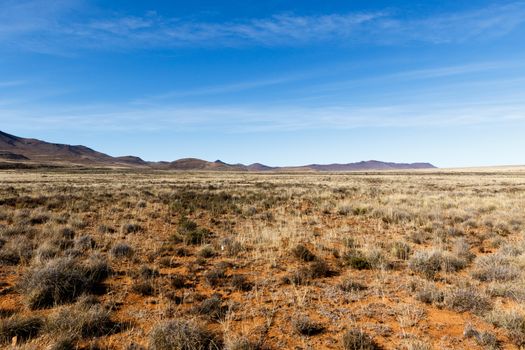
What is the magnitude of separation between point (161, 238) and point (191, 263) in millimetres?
3331

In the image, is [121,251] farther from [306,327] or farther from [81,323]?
[306,327]

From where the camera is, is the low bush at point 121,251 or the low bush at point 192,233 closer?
the low bush at point 121,251

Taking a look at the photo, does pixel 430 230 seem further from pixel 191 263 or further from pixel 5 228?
pixel 5 228

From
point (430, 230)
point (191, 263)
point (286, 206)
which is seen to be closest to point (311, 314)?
point (191, 263)

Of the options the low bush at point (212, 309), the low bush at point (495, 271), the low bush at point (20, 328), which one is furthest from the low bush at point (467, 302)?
the low bush at point (20, 328)

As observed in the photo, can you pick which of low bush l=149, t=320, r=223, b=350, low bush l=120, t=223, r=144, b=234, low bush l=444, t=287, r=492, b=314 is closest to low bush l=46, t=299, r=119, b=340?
low bush l=149, t=320, r=223, b=350

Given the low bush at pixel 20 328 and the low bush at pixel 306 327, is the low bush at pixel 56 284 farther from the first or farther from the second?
the low bush at pixel 306 327

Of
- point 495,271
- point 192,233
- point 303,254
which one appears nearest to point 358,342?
point 303,254

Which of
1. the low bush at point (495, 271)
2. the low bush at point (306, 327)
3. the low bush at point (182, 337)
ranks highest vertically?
the low bush at point (495, 271)

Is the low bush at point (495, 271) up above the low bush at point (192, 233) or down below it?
above

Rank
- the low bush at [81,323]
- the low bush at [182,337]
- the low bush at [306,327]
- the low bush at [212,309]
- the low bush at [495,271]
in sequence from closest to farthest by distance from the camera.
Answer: the low bush at [182,337], the low bush at [81,323], the low bush at [306,327], the low bush at [212,309], the low bush at [495,271]

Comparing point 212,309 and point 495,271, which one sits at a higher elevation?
point 495,271

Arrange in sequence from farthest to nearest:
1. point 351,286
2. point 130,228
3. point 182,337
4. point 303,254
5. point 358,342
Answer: point 130,228 < point 303,254 < point 351,286 < point 358,342 < point 182,337

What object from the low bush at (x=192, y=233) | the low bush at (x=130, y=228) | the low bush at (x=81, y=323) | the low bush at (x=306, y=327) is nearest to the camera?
the low bush at (x=81, y=323)
